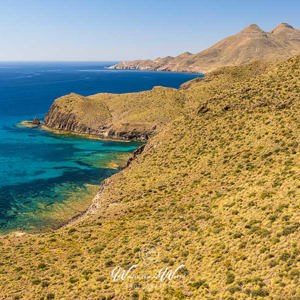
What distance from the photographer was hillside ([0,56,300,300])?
28.0m

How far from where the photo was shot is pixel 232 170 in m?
49.2

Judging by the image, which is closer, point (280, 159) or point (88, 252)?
point (88, 252)

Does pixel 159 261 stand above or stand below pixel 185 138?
below

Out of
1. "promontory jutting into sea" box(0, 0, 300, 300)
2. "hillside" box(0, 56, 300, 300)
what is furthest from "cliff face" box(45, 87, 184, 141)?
"hillside" box(0, 56, 300, 300)

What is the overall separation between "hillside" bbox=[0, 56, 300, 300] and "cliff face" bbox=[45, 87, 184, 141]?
59.1m

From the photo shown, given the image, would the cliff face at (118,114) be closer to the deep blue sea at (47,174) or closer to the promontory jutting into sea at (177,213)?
the deep blue sea at (47,174)

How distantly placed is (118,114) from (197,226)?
10946cm

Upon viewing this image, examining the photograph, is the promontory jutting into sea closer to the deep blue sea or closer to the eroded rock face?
the deep blue sea

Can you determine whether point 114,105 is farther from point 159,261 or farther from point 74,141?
point 159,261

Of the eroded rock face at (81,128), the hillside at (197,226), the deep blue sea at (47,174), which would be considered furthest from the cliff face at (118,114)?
the hillside at (197,226)

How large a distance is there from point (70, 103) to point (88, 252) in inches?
4840

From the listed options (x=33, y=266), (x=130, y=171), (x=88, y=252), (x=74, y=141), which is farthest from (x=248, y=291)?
(x=74, y=141)

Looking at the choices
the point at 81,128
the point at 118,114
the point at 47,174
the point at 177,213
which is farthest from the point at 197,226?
the point at 118,114

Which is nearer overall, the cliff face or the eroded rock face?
the eroded rock face
